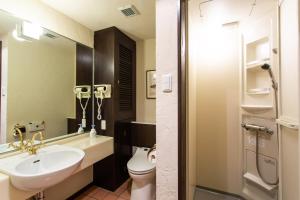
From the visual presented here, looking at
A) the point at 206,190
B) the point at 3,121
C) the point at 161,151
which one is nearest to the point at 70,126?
the point at 3,121

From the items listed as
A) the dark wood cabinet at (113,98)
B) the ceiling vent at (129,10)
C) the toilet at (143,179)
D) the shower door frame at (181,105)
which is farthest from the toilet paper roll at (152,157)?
the ceiling vent at (129,10)

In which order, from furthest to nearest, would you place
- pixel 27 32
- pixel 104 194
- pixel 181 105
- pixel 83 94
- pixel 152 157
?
pixel 83 94 → pixel 104 194 → pixel 152 157 → pixel 27 32 → pixel 181 105

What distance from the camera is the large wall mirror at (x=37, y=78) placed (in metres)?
1.34

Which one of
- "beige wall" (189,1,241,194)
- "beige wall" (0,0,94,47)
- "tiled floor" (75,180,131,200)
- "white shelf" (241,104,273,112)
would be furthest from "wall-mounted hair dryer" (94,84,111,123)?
"white shelf" (241,104,273,112)

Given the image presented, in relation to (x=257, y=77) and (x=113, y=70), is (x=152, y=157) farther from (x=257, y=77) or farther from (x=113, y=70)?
(x=257, y=77)

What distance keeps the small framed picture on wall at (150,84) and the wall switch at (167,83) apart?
1.29 metres

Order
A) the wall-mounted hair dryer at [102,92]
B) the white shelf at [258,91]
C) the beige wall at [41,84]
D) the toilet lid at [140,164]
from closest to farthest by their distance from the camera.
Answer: the beige wall at [41,84]
the white shelf at [258,91]
the toilet lid at [140,164]
the wall-mounted hair dryer at [102,92]

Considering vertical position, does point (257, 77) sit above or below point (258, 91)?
above

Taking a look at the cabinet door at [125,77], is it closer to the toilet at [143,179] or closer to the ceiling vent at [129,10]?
the ceiling vent at [129,10]

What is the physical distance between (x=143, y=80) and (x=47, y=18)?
1.40m

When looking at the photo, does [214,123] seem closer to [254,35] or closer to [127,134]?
[254,35]

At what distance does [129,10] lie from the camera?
5.32 ft

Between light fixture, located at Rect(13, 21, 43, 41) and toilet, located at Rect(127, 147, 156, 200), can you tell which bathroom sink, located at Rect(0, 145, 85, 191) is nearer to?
toilet, located at Rect(127, 147, 156, 200)

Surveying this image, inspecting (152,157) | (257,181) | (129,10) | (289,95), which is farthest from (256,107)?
(129,10)
